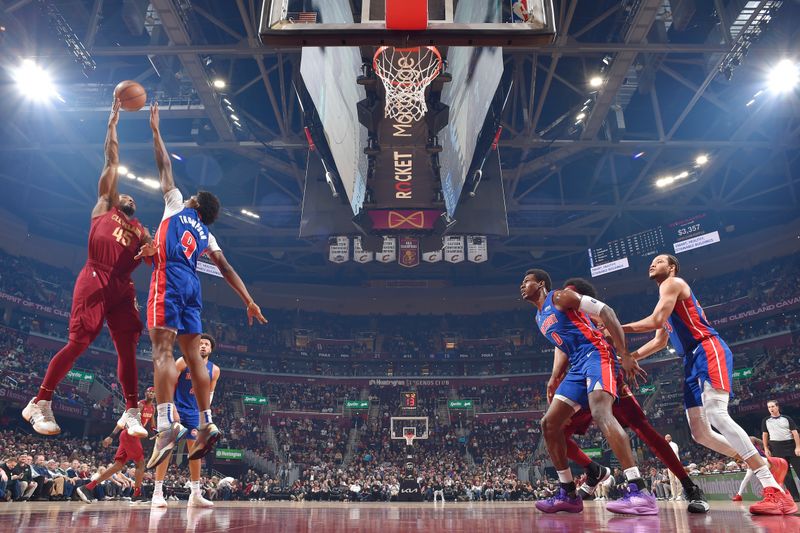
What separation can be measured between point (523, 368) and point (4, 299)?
26100 mm

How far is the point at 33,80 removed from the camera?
46.8 ft

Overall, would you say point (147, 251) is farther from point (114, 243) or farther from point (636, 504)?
point (636, 504)

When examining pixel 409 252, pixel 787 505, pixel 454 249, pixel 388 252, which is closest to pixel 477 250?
pixel 454 249

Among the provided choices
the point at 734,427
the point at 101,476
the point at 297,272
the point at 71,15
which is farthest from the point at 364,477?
the point at 734,427

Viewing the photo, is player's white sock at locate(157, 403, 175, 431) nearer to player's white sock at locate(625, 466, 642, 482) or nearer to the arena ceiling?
player's white sock at locate(625, 466, 642, 482)

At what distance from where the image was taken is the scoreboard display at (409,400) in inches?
1176

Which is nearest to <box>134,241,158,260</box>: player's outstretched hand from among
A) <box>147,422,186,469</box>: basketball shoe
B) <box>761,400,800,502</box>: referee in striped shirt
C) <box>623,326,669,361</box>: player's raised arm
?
<box>147,422,186,469</box>: basketball shoe

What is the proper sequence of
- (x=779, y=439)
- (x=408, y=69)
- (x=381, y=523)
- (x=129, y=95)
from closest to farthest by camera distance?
1. (x=381, y=523)
2. (x=129, y=95)
3. (x=779, y=439)
4. (x=408, y=69)

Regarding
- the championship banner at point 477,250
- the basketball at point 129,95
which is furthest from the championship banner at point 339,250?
the basketball at point 129,95

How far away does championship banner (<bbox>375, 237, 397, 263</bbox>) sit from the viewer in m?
18.0

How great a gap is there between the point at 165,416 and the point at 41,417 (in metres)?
1.06

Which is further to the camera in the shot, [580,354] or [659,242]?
[659,242]

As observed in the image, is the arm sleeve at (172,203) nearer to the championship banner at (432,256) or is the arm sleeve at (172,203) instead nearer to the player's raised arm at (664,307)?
the player's raised arm at (664,307)

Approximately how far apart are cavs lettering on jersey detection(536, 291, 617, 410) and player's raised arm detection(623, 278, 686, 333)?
35 cm
